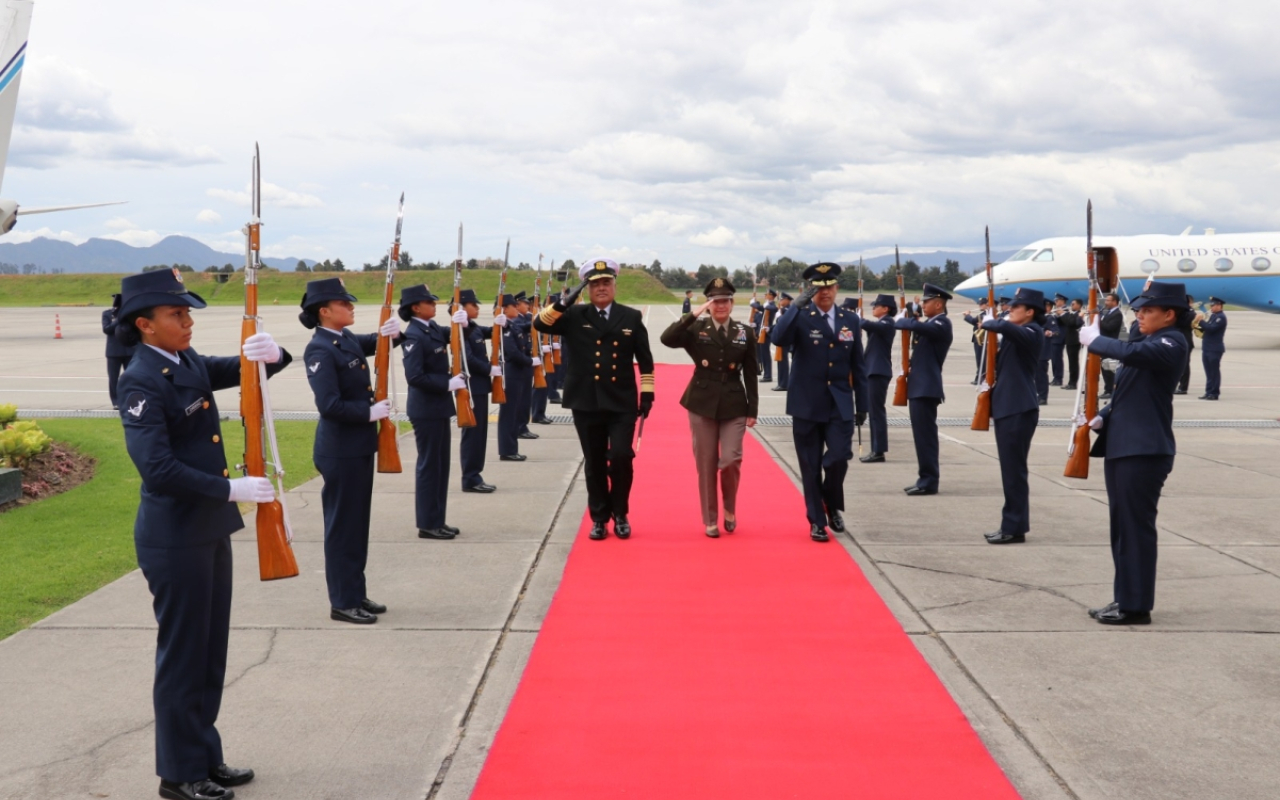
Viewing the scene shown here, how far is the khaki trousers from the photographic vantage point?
838 centimetres

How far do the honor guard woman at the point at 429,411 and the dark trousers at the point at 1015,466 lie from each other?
171 inches

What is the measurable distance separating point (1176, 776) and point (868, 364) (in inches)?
362

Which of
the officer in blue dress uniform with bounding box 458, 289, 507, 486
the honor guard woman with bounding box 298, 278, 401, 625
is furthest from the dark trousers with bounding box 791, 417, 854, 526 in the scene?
the honor guard woman with bounding box 298, 278, 401, 625

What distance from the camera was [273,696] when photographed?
194 inches


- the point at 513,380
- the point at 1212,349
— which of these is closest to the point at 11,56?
the point at 513,380

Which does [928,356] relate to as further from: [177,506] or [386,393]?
[177,506]

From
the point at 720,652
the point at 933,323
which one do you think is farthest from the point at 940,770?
the point at 933,323

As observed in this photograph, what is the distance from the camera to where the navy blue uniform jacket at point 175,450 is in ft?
12.3

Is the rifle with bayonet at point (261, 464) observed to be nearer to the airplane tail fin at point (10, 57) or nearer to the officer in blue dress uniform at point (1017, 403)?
the officer in blue dress uniform at point (1017, 403)

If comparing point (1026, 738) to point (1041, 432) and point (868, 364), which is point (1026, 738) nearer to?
point (868, 364)

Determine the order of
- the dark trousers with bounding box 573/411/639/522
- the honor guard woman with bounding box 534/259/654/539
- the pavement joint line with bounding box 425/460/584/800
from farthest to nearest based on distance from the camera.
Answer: the dark trousers with bounding box 573/411/639/522 → the honor guard woman with bounding box 534/259/654/539 → the pavement joint line with bounding box 425/460/584/800

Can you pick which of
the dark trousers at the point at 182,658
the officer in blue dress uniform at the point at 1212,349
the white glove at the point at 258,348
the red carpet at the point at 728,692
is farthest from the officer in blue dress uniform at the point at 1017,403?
the officer in blue dress uniform at the point at 1212,349

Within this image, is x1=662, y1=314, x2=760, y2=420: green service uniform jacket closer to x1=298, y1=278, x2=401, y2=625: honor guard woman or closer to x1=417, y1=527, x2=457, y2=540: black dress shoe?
x1=417, y1=527, x2=457, y2=540: black dress shoe

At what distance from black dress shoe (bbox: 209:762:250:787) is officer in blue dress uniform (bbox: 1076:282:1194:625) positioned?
4.72m
